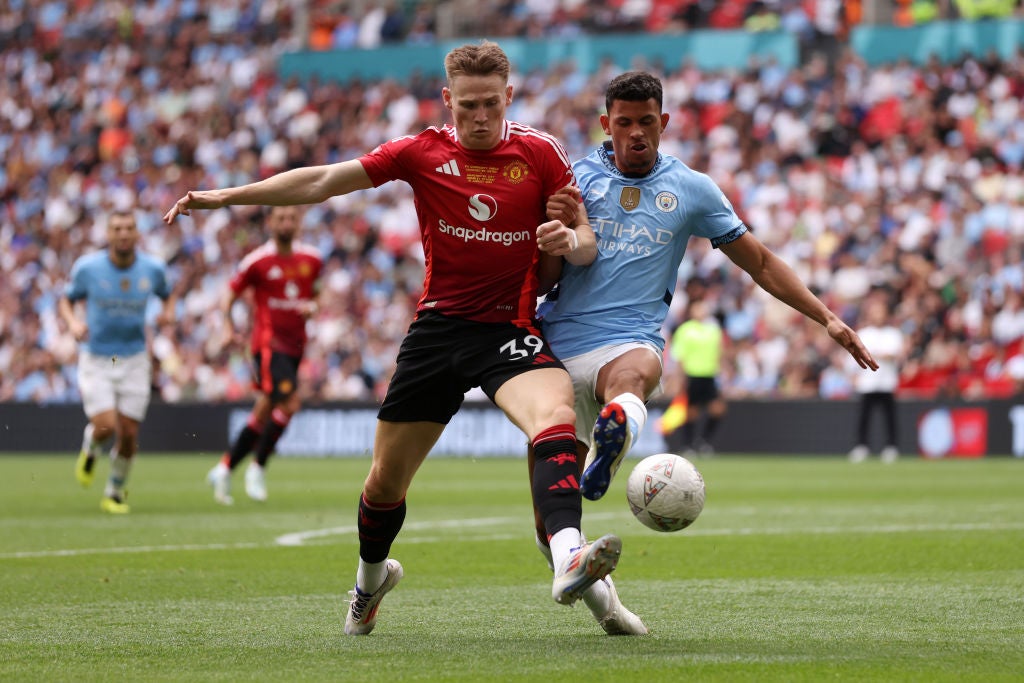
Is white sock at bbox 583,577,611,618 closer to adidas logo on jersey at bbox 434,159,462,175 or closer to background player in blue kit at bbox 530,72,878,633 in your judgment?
background player in blue kit at bbox 530,72,878,633

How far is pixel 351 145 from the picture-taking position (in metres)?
30.4

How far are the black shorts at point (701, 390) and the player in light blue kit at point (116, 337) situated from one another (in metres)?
10.4

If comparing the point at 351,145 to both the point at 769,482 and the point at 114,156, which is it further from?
the point at 769,482

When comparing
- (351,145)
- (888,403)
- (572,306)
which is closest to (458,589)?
(572,306)

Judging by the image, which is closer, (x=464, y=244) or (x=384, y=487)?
(x=464, y=244)

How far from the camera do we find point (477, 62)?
629cm

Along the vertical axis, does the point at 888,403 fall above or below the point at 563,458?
below

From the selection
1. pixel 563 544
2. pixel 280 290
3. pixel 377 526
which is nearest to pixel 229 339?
pixel 280 290

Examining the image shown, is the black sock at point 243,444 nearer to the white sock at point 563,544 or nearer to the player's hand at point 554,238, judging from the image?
the player's hand at point 554,238

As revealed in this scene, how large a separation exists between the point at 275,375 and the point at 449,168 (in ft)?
28.5

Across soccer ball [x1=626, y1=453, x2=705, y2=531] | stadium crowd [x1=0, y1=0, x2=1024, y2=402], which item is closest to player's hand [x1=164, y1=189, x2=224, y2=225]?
soccer ball [x1=626, y1=453, x2=705, y2=531]

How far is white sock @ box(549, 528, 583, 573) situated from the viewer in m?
5.68

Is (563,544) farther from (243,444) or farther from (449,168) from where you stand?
(243,444)

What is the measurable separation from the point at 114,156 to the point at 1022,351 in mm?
18981
